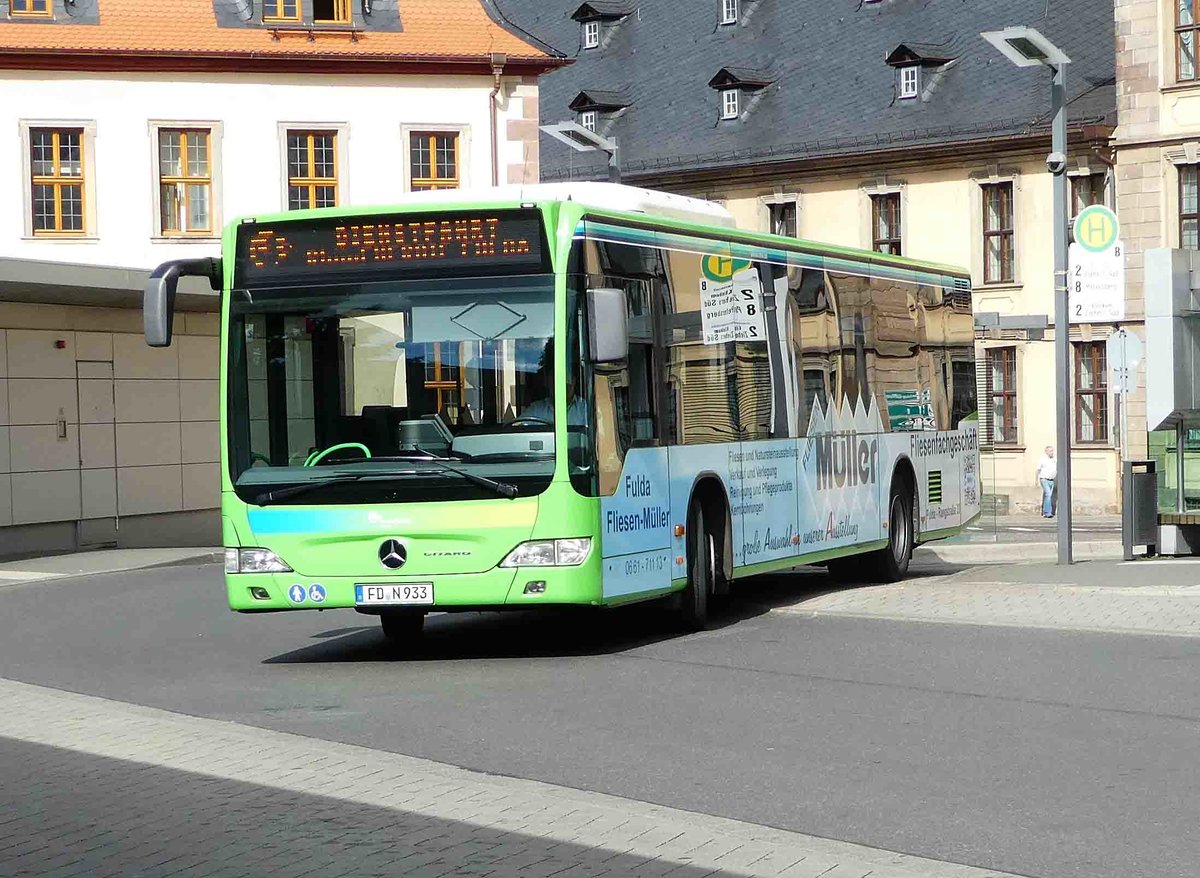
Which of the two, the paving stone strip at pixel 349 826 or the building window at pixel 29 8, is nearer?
the paving stone strip at pixel 349 826

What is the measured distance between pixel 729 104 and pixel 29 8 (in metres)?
24.3

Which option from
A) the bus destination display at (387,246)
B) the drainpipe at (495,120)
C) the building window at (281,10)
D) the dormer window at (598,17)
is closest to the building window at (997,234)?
the dormer window at (598,17)

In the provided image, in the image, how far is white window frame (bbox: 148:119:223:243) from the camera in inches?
1430

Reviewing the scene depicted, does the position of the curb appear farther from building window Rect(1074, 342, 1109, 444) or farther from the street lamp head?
building window Rect(1074, 342, 1109, 444)

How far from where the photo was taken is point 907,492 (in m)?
20.0

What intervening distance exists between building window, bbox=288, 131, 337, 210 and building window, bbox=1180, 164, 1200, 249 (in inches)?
797

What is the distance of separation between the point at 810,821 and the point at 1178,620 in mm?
7852

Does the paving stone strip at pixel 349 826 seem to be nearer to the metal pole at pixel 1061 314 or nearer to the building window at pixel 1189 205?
the metal pole at pixel 1061 314

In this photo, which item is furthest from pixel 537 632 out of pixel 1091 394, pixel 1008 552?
pixel 1091 394

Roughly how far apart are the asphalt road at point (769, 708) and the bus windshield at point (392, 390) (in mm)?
1237

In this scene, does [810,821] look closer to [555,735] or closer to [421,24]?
[555,735]

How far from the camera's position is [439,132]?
124 feet

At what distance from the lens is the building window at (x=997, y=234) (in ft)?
169

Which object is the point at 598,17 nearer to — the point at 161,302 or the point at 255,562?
the point at 161,302
